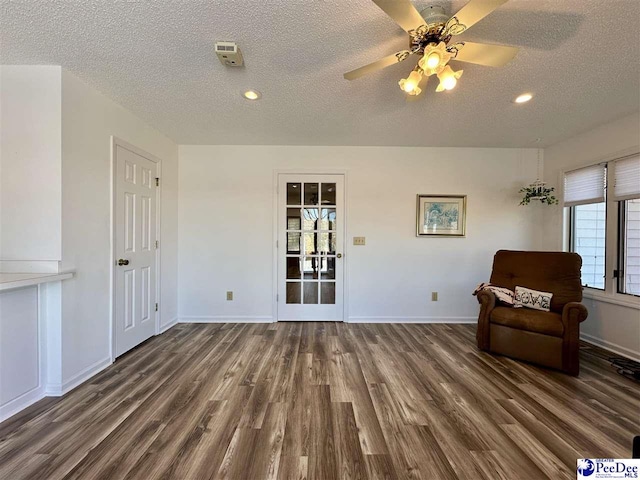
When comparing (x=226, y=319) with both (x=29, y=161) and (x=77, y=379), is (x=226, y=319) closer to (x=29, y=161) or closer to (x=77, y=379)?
(x=77, y=379)

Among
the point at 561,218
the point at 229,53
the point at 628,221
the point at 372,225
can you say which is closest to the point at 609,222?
the point at 628,221

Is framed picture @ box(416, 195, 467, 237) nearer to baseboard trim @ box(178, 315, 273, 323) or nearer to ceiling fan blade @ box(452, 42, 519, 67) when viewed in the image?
ceiling fan blade @ box(452, 42, 519, 67)

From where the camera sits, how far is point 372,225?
11.7 feet

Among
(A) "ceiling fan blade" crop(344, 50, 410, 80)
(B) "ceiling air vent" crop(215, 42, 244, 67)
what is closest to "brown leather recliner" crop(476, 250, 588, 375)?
(A) "ceiling fan blade" crop(344, 50, 410, 80)

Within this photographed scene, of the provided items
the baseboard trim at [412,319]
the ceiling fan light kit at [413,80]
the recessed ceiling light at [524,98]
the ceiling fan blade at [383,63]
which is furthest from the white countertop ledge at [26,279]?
the recessed ceiling light at [524,98]

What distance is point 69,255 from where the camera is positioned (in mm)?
2010

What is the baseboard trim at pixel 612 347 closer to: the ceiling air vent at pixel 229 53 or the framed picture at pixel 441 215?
the framed picture at pixel 441 215

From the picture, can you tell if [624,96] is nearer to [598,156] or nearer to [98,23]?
[598,156]

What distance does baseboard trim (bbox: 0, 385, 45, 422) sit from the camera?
65.5 inches

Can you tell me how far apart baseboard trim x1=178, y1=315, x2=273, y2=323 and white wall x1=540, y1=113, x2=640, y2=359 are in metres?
3.81

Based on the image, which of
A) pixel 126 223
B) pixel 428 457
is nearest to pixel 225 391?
pixel 428 457

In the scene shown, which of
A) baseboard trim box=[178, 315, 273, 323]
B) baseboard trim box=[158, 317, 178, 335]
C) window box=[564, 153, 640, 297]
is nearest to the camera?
window box=[564, 153, 640, 297]

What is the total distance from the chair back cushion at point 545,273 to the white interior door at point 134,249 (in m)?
3.97

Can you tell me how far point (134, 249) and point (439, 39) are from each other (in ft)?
10.3
